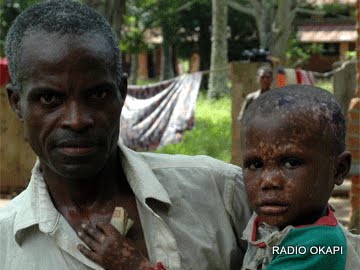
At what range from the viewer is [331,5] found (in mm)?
26328

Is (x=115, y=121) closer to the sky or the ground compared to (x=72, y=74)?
closer to the ground

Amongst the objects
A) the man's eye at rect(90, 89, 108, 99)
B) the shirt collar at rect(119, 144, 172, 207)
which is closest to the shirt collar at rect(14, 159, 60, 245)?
the shirt collar at rect(119, 144, 172, 207)

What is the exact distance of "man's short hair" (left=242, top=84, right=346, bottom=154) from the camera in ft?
6.93

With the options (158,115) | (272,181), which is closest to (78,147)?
(272,181)

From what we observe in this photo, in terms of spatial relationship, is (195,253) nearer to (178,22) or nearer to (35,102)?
(35,102)

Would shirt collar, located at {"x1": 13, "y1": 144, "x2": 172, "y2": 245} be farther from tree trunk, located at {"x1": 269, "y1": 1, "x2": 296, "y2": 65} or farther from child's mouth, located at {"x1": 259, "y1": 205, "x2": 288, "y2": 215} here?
tree trunk, located at {"x1": 269, "y1": 1, "x2": 296, "y2": 65}

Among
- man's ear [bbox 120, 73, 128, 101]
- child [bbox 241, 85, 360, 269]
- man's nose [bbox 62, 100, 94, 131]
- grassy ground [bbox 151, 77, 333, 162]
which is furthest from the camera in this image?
grassy ground [bbox 151, 77, 333, 162]

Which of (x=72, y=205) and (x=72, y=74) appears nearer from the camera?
(x=72, y=74)

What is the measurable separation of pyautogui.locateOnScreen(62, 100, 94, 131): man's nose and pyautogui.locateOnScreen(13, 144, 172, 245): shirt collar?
252 millimetres

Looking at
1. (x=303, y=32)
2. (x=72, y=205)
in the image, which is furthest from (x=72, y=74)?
(x=303, y=32)

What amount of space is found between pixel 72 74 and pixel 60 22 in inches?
6.3

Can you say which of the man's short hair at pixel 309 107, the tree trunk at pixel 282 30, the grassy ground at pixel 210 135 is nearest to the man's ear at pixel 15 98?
the man's short hair at pixel 309 107

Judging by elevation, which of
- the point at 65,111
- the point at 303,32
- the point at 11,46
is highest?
the point at 11,46

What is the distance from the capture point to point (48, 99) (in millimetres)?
1991
